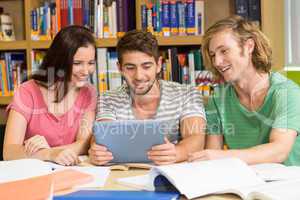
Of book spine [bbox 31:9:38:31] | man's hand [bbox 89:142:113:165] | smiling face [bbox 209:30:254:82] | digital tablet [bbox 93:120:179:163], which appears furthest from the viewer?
book spine [bbox 31:9:38:31]

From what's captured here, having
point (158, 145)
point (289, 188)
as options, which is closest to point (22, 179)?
point (158, 145)

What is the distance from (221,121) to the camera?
1935 millimetres

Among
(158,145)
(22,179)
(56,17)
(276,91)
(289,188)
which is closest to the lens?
(289,188)

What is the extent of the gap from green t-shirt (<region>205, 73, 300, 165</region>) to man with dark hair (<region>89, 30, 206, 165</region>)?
70 mm

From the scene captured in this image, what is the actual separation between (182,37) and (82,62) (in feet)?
2.64

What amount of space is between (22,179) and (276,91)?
3.30 ft

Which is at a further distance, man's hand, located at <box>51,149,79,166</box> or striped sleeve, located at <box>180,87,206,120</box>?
striped sleeve, located at <box>180,87,206,120</box>

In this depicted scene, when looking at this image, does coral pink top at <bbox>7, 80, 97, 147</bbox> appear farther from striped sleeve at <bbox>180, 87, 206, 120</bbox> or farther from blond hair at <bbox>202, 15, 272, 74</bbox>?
blond hair at <bbox>202, 15, 272, 74</bbox>

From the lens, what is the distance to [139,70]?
6.36 feet

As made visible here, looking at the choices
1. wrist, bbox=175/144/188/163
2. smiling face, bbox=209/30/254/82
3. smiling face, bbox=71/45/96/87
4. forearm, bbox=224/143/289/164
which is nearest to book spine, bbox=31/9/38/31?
smiling face, bbox=71/45/96/87

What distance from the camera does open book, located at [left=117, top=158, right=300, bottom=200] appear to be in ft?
3.71

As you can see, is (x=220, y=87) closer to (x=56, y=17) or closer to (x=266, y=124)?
(x=266, y=124)

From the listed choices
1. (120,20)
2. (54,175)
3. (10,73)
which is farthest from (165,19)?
(54,175)

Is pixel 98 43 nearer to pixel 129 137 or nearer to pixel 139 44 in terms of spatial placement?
pixel 139 44
